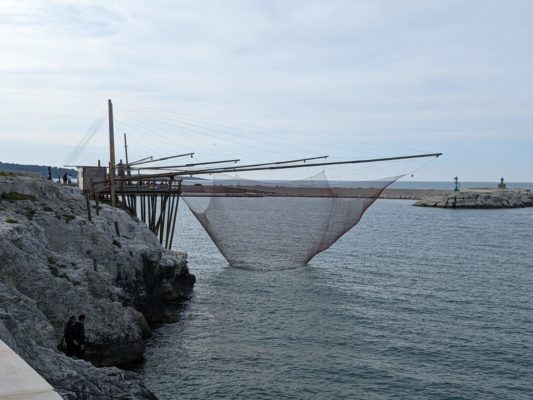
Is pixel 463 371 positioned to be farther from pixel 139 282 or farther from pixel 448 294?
pixel 139 282

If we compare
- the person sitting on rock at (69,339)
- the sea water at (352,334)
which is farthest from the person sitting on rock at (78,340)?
the sea water at (352,334)

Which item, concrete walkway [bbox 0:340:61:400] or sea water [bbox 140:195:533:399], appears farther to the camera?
sea water [bbox 140:195:533:399]

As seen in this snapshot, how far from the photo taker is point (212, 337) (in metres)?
23.8

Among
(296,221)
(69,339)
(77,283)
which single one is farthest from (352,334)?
(296,221)

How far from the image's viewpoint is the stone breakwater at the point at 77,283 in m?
14.3

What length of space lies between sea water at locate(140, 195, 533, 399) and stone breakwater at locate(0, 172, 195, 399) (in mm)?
1717

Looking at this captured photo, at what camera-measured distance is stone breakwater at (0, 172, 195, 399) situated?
1425 cm

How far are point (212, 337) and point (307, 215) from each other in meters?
18.0

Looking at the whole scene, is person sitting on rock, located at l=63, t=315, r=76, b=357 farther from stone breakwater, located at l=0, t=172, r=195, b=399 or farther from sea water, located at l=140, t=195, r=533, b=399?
sea water, located at l=140, t=195, r=533, b=399

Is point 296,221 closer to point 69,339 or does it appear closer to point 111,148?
point 111,148

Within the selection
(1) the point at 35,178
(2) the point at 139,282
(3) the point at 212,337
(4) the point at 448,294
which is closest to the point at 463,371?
(3) the point at 212,337

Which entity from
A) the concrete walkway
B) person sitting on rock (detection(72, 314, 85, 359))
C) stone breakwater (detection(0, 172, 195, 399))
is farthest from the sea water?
the concrete walkway

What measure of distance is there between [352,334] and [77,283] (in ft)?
40.1

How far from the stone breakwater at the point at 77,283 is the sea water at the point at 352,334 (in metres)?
1.72
